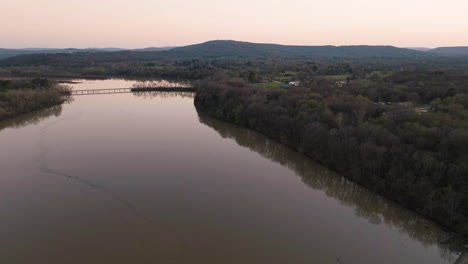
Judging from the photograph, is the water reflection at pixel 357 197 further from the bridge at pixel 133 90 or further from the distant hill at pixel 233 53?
the distant hill at pixel 233 53

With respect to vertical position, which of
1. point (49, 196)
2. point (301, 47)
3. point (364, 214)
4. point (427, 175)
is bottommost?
point (364, 214)

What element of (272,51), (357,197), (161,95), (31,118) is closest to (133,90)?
(161,95)

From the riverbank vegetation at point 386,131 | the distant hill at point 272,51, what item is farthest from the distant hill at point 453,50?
the riverbank vegetation at point 386,131

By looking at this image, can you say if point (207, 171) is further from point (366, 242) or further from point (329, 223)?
point (366, 242)

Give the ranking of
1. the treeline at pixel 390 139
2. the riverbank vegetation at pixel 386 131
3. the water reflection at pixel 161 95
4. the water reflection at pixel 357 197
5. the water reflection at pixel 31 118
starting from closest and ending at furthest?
the water reflection at pixel 357 197 → the treeline at pixel 390 139 → the riverbank vegetation at pixel 386 131 → the water reflection at pixel 31 118 → the water reflection at pixel 161 95

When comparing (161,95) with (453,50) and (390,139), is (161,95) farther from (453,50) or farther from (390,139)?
(453,50)

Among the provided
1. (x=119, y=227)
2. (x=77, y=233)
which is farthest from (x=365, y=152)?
(x=77, y=233)
